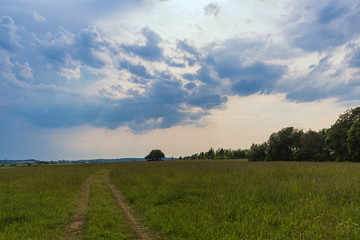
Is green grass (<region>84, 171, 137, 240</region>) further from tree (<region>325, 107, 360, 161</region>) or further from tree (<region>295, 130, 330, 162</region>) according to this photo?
tree (<region>295, 130, 330, 162</region>)

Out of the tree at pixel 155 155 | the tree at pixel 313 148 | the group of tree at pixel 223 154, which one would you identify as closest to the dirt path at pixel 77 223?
the tree at pixel 313 148

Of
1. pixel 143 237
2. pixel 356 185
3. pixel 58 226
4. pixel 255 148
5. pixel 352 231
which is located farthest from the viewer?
pixel 255 148

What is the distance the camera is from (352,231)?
208 inches

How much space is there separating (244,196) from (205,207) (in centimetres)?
221

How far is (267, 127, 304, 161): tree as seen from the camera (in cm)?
6031

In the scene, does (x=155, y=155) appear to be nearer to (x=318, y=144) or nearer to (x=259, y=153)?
(x=259, y=153)

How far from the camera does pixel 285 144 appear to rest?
61625 mm

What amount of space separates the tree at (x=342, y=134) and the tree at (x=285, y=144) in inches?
578

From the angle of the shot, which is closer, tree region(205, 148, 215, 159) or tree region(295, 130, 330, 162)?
tree region(295, 130, 330, 162)

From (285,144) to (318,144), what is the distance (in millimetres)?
10788

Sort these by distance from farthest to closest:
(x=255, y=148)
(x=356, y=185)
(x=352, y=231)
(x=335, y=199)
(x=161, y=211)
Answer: (x=255, y=148) → (x=356, y=185) → (x=161, y=211) → (x=335, y=199) → (x=352, y=231)

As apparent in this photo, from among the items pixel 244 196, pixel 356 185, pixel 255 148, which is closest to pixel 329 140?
pixel 255 148

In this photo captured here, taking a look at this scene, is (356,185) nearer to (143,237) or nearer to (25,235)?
(143,237)

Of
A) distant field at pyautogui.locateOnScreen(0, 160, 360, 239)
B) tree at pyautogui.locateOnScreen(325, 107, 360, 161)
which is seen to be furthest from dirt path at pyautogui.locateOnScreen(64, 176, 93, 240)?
tree at pyautogui.locateOnScreen(325, 107, 360, 161)
